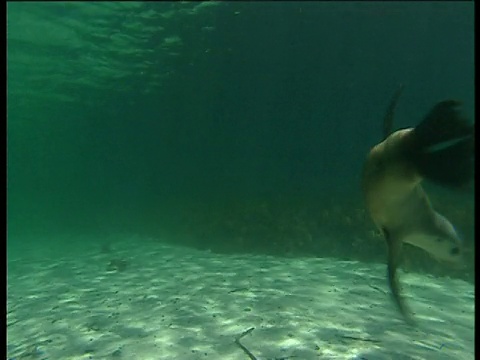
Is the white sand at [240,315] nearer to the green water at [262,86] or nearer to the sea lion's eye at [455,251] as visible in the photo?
the sea lion's eye at [455,251]

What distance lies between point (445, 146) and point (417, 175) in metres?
0.38

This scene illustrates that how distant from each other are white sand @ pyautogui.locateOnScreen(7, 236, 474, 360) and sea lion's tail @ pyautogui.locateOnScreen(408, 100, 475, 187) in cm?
277

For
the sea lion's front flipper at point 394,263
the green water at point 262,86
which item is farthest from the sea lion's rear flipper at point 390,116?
the green water at point 262,86

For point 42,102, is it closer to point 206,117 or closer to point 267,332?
point 206,117

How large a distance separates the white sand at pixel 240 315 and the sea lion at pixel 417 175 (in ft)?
4.64

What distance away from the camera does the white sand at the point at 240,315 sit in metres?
5.01

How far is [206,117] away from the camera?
3250 centimetres

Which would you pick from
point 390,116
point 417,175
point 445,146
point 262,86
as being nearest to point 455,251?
point 390,116

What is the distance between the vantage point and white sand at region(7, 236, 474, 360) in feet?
16.4

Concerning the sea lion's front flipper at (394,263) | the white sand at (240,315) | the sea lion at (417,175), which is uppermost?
the sea lion at (417,175)

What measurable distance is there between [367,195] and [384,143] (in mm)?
607

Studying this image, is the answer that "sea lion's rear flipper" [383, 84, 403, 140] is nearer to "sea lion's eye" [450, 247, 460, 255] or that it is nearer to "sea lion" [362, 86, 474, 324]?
"sea lion" [362, 86, 474, 324]

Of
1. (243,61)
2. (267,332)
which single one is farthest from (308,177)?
(267,332)

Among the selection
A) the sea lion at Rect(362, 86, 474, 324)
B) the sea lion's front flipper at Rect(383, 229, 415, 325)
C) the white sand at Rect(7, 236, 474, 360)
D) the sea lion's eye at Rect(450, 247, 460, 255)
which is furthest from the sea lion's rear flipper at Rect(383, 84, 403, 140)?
the white sand at Rect(7, 236, 474, 360)
